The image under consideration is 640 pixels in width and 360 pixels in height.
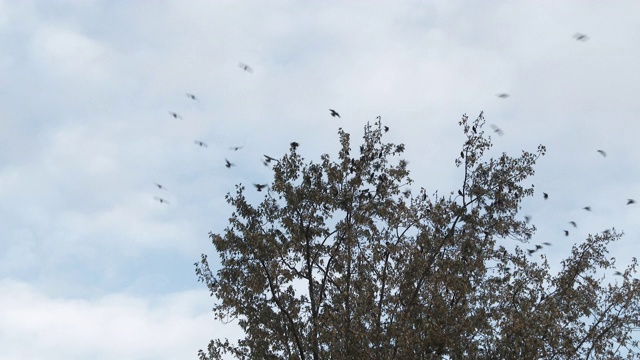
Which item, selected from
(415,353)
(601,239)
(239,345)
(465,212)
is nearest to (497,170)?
(465,212)

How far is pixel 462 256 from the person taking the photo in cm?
2950

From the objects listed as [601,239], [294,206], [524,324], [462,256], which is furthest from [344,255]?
[601,239]

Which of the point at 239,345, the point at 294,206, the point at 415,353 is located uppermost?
the point at 294,206

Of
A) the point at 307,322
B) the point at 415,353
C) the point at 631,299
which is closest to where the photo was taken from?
the point at 415,353

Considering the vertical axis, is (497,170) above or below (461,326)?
above

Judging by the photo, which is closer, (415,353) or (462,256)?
(415,353)

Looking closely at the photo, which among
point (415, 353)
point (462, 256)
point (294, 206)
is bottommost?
point (415, 353)

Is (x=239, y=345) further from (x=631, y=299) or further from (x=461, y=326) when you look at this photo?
(x=631, y=299)

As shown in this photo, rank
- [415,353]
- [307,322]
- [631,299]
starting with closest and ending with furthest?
[415,353] < [307,322] < [631,299]

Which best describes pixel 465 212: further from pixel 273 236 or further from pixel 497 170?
pixel 273 236

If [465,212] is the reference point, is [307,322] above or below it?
below

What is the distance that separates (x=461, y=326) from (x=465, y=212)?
5717 millimetres

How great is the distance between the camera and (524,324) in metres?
26.1

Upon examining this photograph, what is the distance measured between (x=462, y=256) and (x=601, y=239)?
5.77 m
